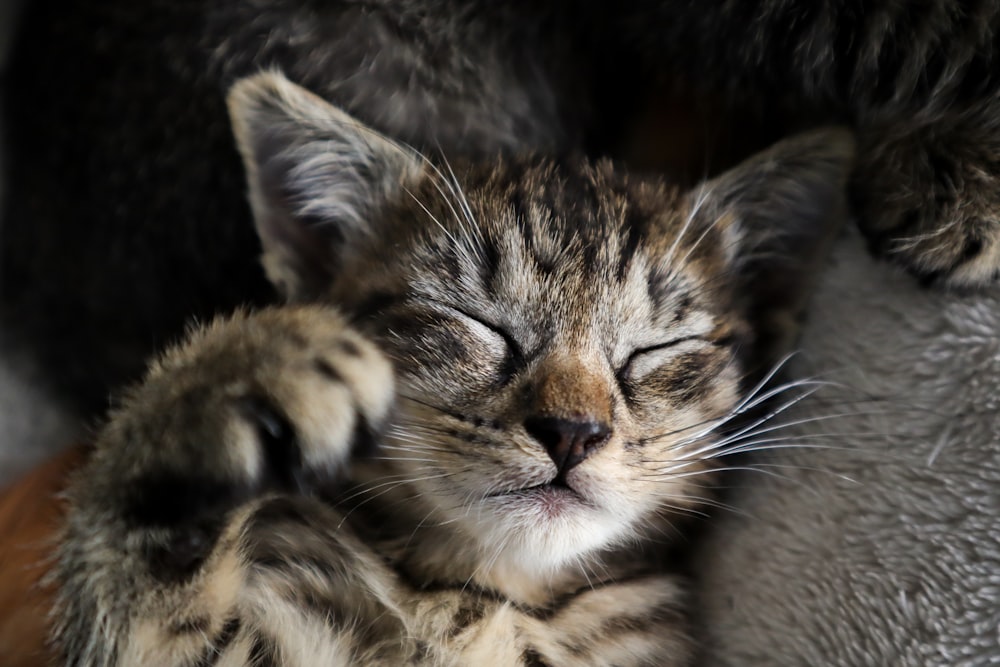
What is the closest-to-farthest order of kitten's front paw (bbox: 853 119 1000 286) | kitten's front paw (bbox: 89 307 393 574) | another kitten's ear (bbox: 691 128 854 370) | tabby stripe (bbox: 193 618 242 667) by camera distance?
kitten's front paw (bbox: 89 307 393 574)
tabby stripe (bbox: 193 618 242 667)
kitten's front paw (bbox: 853 119 1000 286)
another kitten's ear (bbox: 691 128 854 370)

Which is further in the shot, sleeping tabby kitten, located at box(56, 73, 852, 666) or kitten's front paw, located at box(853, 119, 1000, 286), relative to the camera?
kitten's front paw, located at box(853, 119, 1000, 286)

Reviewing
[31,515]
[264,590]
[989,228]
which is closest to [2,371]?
[31,515]

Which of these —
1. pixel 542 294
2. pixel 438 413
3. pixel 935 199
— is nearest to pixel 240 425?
pixel 438 413

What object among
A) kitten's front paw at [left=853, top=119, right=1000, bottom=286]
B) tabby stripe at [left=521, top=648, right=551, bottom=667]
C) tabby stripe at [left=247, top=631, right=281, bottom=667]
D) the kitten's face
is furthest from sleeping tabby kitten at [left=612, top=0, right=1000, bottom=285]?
tabby stripe at [left=247, top=631, right=281, bottom=667]

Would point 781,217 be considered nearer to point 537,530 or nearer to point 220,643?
point 537,530

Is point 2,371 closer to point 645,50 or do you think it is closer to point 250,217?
point 250,217

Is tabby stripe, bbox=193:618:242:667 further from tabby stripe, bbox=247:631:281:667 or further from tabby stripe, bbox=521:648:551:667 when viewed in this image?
tabby stripe, bbox=521:648:551:667

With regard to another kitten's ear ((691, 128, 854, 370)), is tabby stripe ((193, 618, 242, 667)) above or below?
below

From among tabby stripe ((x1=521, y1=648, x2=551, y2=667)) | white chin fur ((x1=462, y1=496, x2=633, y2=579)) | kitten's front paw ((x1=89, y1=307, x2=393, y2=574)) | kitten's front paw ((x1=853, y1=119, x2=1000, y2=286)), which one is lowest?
tabby stripe ((x1=521, y1=648, x2=551, y2=667))
